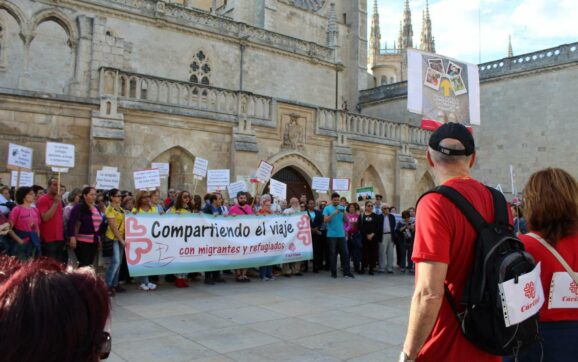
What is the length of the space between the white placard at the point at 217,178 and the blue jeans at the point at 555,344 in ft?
32.3

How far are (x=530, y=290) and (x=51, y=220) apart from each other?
7660 millimetres

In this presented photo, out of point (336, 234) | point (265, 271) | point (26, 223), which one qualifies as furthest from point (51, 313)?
point (336, 234)

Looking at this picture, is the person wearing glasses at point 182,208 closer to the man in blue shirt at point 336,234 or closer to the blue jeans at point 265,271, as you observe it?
the blue jeans at point 265,271

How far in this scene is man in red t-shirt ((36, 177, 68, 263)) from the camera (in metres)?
7.75

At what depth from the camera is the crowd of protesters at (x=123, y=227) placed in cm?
755

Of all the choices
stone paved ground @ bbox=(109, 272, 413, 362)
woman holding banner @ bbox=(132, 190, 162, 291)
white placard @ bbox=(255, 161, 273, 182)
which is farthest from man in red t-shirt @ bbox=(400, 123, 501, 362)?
white placard @ bbox=(255, 161, 273, 182)

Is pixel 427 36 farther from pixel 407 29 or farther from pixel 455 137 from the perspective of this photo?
pixel 455 137

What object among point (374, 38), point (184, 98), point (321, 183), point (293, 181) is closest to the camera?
point (321, 183)

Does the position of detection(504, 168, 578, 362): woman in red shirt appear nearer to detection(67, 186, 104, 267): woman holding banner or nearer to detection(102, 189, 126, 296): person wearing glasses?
detection(102, 189, 126, 296): person wearing glasses

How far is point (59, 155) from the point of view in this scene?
10.2 m

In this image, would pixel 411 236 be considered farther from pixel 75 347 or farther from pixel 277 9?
pixel 277 9

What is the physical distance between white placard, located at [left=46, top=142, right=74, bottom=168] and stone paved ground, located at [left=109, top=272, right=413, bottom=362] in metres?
3.61

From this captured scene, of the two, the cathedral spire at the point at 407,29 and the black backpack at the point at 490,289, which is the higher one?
the cathedral spire at the point at 407,29

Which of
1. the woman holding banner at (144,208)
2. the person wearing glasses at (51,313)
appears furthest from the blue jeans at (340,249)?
the person wearing glasses at (51,313)
